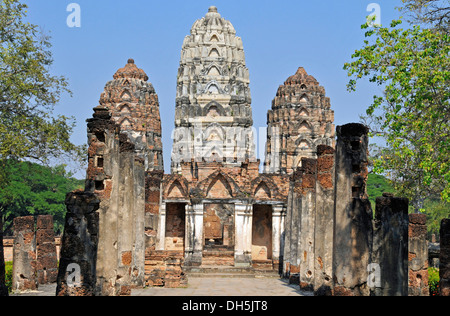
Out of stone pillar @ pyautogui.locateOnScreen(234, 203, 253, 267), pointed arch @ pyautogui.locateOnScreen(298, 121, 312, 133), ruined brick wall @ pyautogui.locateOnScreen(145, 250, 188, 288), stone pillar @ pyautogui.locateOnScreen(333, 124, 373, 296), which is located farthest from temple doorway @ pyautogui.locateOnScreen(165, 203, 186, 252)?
pointed arch @ pyautogui.locateOnScreen(298, 121, 312, 133)

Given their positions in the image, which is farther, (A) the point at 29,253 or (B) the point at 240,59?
(B) the point at 240,59

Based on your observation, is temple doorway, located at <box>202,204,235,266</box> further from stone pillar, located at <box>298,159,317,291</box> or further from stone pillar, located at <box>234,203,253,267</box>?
stone pillar, located at <box>298,159,317,291</box>

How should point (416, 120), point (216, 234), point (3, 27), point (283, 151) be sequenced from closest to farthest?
point (416, 120), point (3, 27), point (216, 234), point (283, 151)

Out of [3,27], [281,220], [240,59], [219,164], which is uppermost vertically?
[240,59]

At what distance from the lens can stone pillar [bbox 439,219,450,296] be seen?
11951 mm

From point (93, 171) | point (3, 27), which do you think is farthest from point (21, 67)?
point (93, 171)

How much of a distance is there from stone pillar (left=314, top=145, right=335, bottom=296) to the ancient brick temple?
0.09 feet

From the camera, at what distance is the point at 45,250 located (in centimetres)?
1933

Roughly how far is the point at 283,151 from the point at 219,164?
586 inches

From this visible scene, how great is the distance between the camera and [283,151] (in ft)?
149

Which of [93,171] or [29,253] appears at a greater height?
[93,171]

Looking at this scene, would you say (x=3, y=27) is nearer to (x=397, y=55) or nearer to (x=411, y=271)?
(x=397, y=55)

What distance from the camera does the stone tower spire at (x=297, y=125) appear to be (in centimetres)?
4531

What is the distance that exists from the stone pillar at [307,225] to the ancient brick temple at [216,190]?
1.5 inches
